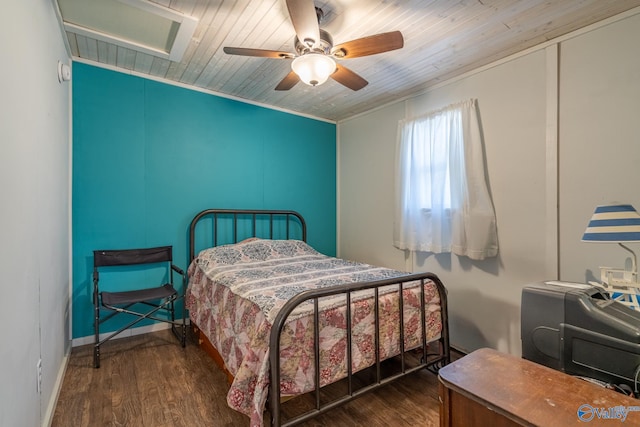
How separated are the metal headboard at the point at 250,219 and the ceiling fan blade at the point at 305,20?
1.98 m

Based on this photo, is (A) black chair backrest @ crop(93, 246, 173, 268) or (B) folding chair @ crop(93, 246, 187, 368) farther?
(A) black chair backrest @ crop(93, 246, 173, 268)

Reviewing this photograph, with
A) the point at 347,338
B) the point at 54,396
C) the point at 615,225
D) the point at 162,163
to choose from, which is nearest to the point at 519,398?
the point at 347,338

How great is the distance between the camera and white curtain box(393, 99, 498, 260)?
2.47 m

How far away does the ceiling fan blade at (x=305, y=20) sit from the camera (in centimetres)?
145

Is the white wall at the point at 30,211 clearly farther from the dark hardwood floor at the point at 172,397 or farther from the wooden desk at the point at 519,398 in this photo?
the wooden desk at the point at 519,398

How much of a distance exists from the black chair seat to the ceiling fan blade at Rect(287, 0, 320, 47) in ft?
7.19

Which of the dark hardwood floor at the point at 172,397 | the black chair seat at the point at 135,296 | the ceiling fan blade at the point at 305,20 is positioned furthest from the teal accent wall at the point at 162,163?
the ceiling fan blade at the point at 305,20

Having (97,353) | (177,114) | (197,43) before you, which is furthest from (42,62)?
(97,353)

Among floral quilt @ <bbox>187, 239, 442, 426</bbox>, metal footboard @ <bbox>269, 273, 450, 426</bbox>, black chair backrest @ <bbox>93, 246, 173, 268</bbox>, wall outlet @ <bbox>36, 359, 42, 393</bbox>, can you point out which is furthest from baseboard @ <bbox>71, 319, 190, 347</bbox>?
metal footboard @ <bbox>269, 273, 450, 426</bbox>

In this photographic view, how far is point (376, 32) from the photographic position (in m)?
2.09

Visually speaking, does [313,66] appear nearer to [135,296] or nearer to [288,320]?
[288,320]

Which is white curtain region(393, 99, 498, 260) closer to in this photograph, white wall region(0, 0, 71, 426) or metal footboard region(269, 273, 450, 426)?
metal footboard region(269, 273, 450, 426)

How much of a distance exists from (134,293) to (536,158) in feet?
11.0

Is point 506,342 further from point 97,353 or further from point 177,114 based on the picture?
point 177,114
